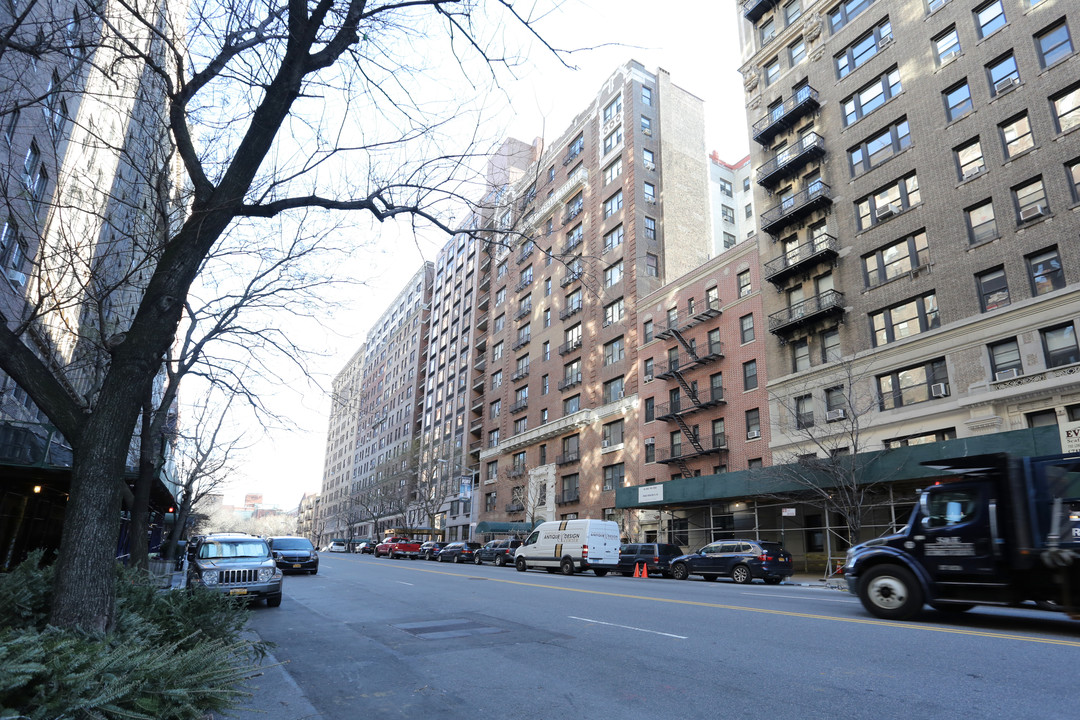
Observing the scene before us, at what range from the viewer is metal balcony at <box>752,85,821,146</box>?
33.2 metres

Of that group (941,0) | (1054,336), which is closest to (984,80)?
(941,0)

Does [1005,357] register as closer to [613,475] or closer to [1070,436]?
[1070,436]

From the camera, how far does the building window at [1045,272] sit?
22.2 m

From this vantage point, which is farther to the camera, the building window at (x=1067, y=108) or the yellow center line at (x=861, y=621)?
the building window at (x=1067, y=108)

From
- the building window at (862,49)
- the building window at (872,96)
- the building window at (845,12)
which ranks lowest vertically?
the building window at (872,96)

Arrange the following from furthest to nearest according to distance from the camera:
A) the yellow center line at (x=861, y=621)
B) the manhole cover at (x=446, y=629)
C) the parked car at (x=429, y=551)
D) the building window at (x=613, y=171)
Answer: the building window at (x=613, y=171)
the parked car at (x=429, y=551)
the manhole cover at (x=446, y=629)
the yellow center line at (x=861, y=621)

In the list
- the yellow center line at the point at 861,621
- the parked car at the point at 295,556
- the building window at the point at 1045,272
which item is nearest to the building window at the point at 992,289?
the building window at the point at 1045,272

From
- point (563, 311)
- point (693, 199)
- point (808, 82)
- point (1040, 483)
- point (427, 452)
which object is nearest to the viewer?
point (1040, 483)

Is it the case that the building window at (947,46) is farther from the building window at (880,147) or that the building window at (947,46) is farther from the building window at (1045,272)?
the building window at (1045,272)

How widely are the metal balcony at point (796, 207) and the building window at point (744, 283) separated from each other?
8.87 ft

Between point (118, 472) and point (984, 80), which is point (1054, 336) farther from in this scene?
point (118, 472)

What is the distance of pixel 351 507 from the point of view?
103 meters

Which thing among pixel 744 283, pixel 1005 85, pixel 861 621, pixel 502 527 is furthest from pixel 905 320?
pixel 502 527

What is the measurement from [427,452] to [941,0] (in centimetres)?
6456
